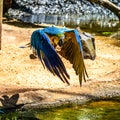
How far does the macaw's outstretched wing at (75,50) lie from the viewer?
725 cm

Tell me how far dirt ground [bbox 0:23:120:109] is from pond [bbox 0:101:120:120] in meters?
0.30

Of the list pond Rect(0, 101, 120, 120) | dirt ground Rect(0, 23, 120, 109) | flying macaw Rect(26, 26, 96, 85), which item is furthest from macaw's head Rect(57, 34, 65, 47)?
dirt ground Rect(0, 23, 120, 109)

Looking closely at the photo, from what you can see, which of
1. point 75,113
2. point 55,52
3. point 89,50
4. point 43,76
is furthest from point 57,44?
point 89,50

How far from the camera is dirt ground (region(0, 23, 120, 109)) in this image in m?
8.69

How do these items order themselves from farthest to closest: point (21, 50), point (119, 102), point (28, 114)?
point (21, 50), point (119, 102), point (28, 114)

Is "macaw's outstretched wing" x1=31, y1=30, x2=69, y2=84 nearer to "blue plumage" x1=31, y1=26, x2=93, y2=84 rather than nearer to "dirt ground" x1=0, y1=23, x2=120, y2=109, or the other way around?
"blue plumage" x1=31, y1=26, x2=93, y2=84

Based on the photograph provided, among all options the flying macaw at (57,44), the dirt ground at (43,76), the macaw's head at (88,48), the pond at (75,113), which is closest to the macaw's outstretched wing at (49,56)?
the flying macaw at (57,44)

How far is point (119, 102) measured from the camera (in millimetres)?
8656

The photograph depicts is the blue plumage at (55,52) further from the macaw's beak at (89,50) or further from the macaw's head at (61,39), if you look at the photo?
the macaw's beak at (89,50)

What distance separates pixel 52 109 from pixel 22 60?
3490 mm

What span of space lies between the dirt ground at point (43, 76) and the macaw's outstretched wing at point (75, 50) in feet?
4.14

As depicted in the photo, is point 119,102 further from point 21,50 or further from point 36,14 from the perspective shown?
point 36,14

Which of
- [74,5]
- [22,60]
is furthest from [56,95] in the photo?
[74,5]

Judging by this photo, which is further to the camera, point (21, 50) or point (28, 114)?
point (21, 50)
